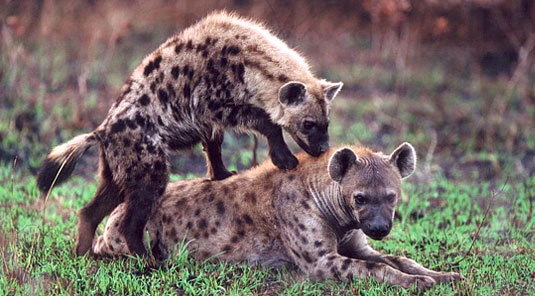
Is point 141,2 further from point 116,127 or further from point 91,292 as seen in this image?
point 91,292

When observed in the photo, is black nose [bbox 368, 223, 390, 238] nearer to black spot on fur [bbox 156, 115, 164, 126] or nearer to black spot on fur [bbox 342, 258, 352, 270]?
black spot on fur [bbox 342, 258, 352, 270]

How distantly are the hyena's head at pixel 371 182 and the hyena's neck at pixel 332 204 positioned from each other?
61 mm

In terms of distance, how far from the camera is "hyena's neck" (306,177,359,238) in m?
4.30

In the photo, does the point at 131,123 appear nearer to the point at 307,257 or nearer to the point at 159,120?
the point at 159,120

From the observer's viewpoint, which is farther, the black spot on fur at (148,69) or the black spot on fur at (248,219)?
the black spot on fur at (148,69)

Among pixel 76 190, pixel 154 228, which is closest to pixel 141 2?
pixel 76 190

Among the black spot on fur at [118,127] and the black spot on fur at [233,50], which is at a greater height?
the black spot on fur at [233,50]

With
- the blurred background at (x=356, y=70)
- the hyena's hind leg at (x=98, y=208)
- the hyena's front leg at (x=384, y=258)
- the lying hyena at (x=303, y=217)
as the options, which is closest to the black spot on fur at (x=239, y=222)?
the lying hyena at (x=303, y=217)

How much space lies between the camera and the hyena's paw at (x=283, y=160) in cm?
452

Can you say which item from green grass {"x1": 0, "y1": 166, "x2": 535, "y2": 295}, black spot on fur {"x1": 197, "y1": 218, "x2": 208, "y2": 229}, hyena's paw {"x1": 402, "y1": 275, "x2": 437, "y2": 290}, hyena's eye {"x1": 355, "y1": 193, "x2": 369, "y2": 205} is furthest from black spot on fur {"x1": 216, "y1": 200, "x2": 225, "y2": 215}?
hyena's paw {"x1": 402, "y1": 275, "x2": 437, "y2": 290}

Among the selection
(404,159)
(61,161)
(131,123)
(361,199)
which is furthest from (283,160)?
(61,161)

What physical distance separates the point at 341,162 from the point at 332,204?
274mm

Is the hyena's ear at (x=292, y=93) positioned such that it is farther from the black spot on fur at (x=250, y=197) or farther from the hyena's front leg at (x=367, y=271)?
the hyena's front leg at (x=367, y=271)

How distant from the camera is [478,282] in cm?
417
